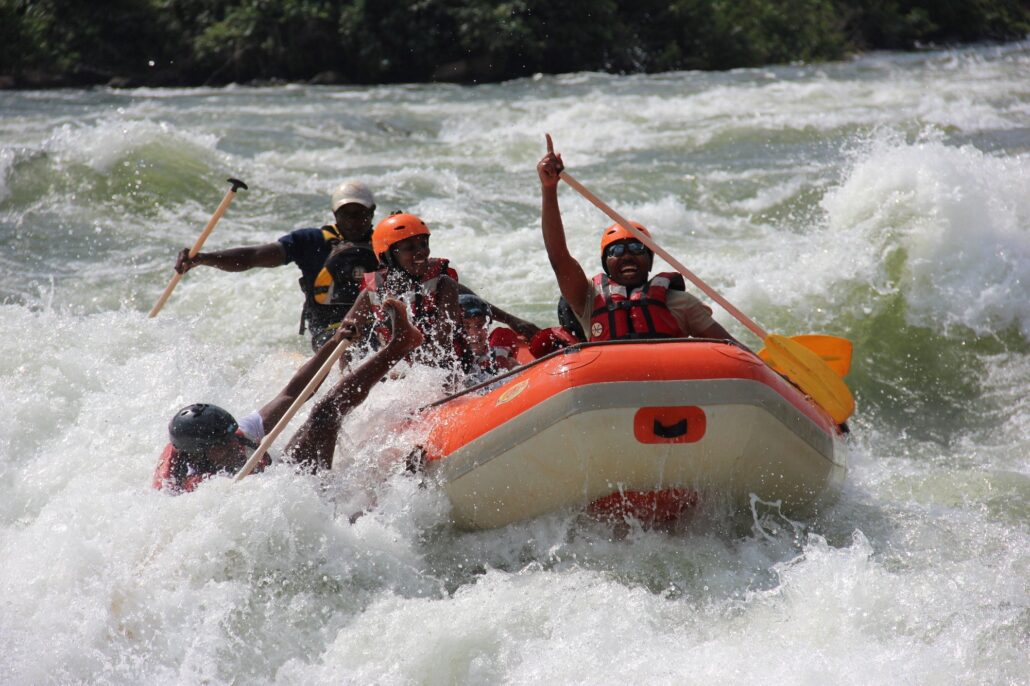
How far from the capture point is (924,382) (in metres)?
7.49

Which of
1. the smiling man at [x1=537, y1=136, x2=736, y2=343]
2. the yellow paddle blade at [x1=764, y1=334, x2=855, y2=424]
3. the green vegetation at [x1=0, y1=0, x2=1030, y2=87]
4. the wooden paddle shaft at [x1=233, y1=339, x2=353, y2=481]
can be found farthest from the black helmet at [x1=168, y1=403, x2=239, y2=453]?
the green vegetation at [x1=0, y1=0, x2=1030, y2=87]

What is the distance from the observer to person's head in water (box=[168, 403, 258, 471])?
14.7 ft

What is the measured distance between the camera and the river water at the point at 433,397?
4113 mm

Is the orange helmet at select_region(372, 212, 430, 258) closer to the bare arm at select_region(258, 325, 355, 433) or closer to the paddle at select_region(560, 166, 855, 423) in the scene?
the bare arm at select_region(258, 325, 355, 433)

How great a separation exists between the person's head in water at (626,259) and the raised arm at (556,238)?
0.17 m

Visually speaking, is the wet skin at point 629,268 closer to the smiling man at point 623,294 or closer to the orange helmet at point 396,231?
the smiling man at point 623,294

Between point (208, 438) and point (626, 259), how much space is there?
6.52 ft

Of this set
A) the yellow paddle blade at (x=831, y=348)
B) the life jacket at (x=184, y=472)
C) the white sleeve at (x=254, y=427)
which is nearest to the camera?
the life jacket at (x=184, y=472)

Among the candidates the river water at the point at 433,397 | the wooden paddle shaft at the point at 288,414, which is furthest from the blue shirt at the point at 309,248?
the wooden paddle shaft at the point at 288,414

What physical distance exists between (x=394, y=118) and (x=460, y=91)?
399 cm

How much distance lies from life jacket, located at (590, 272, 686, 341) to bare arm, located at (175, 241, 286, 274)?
201 cm

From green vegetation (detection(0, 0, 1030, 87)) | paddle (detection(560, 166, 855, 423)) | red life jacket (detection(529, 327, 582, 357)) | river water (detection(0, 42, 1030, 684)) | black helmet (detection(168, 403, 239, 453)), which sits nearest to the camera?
river water (detection(0, 42, 1030, 684))

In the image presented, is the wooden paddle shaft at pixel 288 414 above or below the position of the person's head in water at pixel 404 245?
below

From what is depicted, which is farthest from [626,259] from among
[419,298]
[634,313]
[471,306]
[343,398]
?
[343,398]
